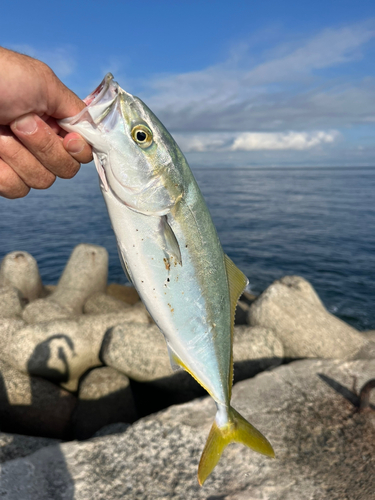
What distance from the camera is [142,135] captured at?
1924mm

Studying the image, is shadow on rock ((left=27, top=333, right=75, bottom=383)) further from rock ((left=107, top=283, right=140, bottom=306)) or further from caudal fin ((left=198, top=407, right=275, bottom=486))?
rock ((left=107, top=283, right=140, bottom=306))

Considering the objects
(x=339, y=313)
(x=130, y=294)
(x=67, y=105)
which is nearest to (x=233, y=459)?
(x=67, y=105)

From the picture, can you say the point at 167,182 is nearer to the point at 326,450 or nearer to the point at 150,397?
the point at 326,450

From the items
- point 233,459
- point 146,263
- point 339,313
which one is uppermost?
point 146,263

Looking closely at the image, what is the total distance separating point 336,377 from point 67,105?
459 centimetres

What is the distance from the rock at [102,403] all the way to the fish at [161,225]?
125 inches

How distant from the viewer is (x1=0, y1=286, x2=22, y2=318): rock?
7.51 metres

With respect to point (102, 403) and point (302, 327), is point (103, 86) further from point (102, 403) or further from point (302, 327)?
point (302, 327)

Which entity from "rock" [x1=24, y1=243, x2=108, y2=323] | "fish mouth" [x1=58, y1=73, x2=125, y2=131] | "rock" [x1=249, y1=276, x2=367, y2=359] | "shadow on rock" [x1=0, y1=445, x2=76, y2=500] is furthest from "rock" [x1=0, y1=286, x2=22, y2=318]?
"fish mouth" [x1=58, y1=73, x2=125, y2=131]

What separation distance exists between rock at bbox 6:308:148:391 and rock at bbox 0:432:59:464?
1.81 metres

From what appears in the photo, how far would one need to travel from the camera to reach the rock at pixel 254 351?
569cm

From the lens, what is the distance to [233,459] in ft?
11.4

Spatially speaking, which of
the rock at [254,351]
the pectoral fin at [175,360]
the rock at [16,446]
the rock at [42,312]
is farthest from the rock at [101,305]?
the pectoral fin at [175,360]

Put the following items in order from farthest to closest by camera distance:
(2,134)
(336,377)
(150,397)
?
(150,397) < (336,377) < (2,134)
